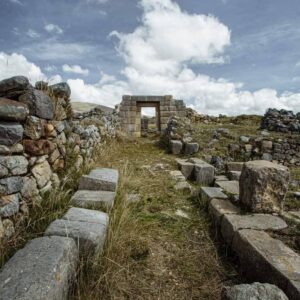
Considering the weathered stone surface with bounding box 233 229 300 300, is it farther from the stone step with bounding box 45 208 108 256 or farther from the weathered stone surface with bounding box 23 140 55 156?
the weathered stone surface with bounding box 23 140 55 156

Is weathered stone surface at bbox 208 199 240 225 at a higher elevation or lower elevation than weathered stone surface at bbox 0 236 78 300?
lower

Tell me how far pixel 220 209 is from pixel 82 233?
1797mm

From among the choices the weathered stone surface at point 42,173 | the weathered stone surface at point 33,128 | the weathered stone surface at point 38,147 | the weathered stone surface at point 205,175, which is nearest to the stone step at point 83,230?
the weathered stone surface at point 42,173

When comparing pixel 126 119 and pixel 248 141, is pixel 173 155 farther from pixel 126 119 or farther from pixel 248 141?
pixel 126 119

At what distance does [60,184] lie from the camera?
11.4 ft

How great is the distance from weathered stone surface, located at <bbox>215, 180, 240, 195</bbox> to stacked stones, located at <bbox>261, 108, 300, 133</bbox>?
6438mm

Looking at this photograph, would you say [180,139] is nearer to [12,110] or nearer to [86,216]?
[86,216]

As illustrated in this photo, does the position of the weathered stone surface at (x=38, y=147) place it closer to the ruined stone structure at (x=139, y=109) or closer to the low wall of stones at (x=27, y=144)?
the low wall of stones at (x=27, y=144)

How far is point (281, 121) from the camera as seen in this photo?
10.9m

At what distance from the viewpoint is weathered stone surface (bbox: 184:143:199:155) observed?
7880mm

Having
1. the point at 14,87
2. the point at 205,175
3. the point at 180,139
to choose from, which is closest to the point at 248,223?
the point at 205,175

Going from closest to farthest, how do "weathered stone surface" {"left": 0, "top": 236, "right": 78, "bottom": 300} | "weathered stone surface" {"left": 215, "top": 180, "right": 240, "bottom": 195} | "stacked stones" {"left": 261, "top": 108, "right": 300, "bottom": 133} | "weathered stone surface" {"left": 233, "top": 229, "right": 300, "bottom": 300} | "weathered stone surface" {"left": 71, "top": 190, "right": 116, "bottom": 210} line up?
1. "weathered stone surface" {"left": 0, "top": 236, "right": 78, "bottom": 300}
2. "weathered stone surface" {"left": 233, "top": 229, "right": 300, "bottom": 300}
3. "weathered stone surface" {"left": 71, "top": 190, "right": 116, "bottom": 210}
4. "weathered stone surface" {"left": 215, "top": 180, "right": 240, "bottom": 195}
5. "stacked stones" {"left": 261, "top": 108, "right": 300, "bottom": 133}

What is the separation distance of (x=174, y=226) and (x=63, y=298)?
5.70 feet

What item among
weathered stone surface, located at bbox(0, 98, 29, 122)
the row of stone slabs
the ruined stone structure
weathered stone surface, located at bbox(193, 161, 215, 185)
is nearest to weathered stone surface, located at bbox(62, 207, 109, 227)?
the row of stone slabs
